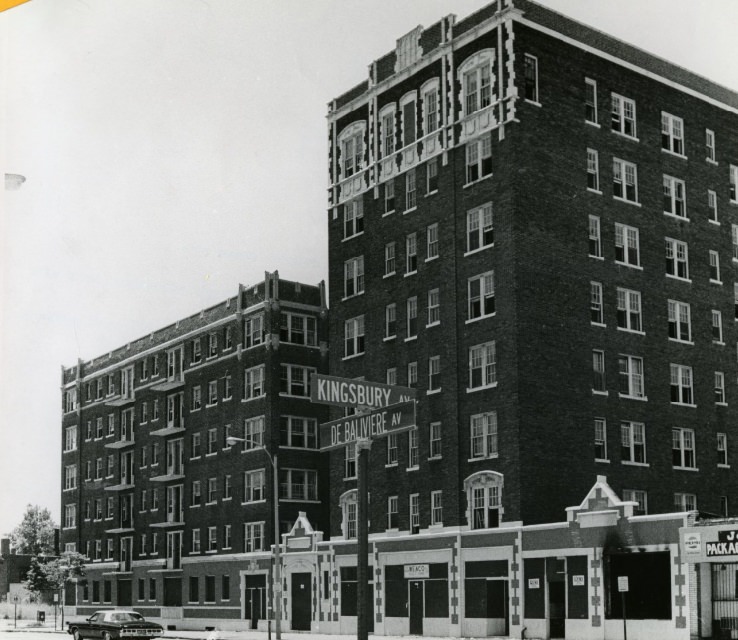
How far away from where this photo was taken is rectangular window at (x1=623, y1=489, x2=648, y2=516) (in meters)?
51.9

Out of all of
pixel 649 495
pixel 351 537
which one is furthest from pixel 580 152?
pixel 351 537

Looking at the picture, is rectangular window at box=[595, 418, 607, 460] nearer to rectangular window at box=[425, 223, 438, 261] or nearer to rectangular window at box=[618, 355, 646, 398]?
rectangular window at box=[618, 355, 646, 398]

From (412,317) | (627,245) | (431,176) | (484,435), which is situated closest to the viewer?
(484,435)

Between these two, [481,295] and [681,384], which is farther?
[681,384]

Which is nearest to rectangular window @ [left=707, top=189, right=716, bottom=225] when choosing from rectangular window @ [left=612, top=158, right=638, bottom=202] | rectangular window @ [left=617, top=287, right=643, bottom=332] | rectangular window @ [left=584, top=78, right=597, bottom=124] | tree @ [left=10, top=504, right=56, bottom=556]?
rectangular window @ [left=612, top=158, right=638, bottom=202]

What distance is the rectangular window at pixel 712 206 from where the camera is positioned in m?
57.7

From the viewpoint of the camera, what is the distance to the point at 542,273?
51.0 meters

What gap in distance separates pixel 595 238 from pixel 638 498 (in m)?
11.9

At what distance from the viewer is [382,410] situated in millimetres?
21703

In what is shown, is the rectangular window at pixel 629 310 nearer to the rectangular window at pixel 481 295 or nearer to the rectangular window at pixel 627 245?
the rectangular window at pixel 627 245

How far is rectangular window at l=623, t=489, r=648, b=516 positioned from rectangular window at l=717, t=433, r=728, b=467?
5.71 m

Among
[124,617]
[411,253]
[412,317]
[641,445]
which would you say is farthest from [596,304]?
[124,617]

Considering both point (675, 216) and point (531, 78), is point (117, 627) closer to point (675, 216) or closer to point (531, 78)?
point (531, 78)

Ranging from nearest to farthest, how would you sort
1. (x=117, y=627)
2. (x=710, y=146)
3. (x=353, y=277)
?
(x=117, y=627)
(x=710, y=146)
(x=353, y=277)
